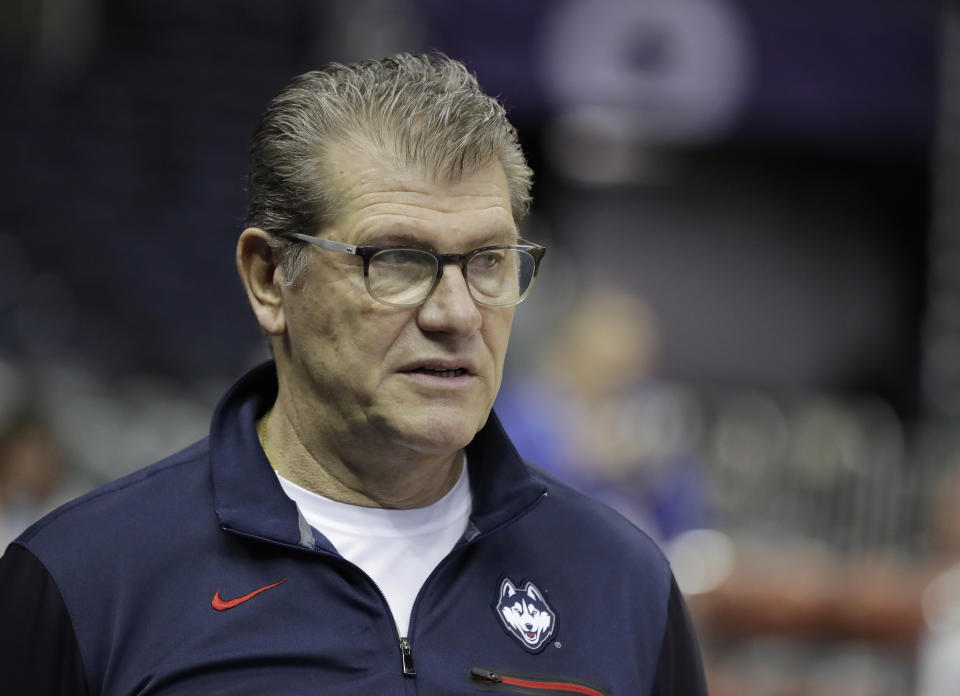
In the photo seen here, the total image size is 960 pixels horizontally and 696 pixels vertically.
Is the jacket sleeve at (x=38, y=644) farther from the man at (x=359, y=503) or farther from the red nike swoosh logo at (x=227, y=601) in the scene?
the red nike swoosh logo at (x=227, y=601)

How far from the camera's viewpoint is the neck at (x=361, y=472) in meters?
2.08

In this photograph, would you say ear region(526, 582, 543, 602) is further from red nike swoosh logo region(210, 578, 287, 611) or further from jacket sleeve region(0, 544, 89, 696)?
jacket sleeve region(0, 544, 89, 696)

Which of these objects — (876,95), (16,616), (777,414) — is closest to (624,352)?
(16,616)

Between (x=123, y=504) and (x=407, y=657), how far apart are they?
1.61ft

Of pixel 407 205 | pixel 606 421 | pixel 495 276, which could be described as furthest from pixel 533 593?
pixel 606 421

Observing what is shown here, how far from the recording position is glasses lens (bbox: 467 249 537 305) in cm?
204

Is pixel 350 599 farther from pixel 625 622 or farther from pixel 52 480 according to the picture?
pixel 52 480

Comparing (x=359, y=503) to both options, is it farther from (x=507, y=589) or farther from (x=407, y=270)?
(x=407, y=270)

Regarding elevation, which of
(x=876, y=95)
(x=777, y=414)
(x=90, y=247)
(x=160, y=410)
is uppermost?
(x=876, y=95)

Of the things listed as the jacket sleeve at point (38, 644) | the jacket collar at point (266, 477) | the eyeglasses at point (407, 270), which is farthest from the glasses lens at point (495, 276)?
the jacket sleeve at point (38, 644)

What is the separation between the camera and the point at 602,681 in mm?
2045

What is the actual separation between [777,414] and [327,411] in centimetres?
823

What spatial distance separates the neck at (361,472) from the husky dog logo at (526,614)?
20cm

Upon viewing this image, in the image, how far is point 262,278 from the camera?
85.2 inches
